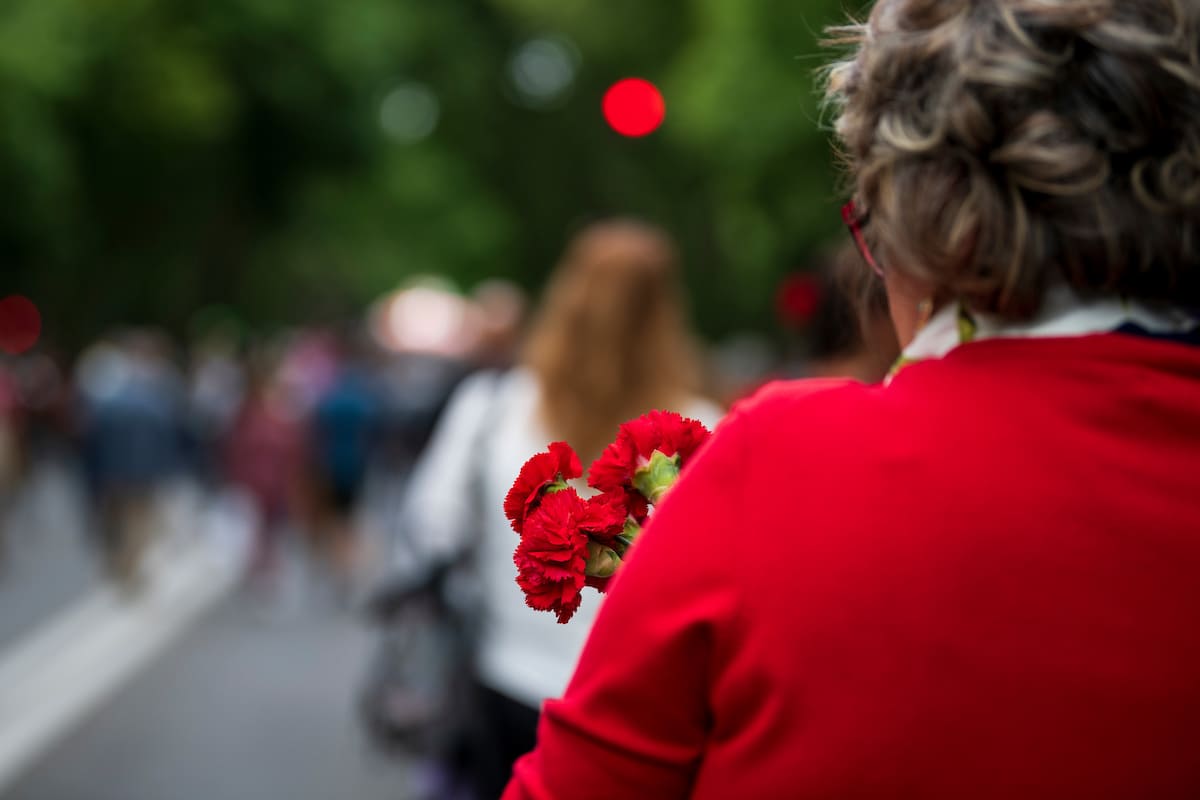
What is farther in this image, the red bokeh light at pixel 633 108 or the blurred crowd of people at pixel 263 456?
the blurred crowd of people at pixel 263 456

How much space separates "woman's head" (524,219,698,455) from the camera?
10.5 ft

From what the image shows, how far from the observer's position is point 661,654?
1202 millimetres

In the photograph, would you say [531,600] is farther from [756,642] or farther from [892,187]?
[892,187]

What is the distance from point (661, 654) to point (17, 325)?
1947 inches

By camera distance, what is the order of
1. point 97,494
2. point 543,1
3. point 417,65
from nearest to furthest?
point 97,494, point 543,1, point 417,65

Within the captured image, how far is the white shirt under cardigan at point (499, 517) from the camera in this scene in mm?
3102

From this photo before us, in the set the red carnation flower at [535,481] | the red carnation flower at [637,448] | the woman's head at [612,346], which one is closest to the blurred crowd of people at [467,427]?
the woman's head at [612,346]

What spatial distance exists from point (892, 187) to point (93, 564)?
43.8 ft

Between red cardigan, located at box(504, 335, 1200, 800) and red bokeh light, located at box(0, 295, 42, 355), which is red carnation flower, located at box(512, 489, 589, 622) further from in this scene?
red bokeh light, located at box(0, 295, 42, 355)

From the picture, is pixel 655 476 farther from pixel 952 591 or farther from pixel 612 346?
pixel 612 346

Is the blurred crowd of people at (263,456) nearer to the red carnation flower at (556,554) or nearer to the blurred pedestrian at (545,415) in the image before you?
the blurred pedestrian at (545,415)

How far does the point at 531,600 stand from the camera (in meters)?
1.41

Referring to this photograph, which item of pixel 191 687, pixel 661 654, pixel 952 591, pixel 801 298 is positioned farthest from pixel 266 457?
pixel 952 591

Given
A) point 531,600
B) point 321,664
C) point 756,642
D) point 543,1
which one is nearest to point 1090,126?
point 756,642
